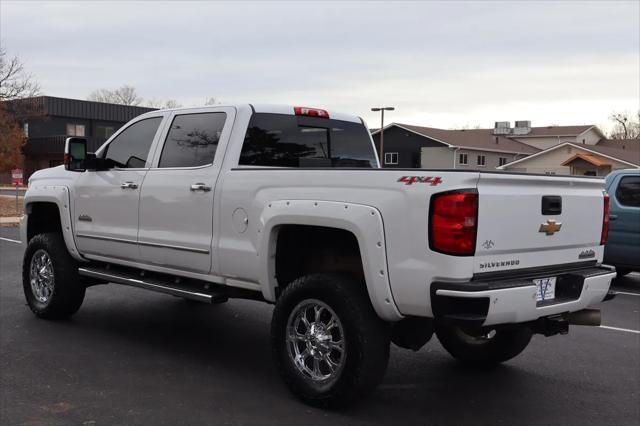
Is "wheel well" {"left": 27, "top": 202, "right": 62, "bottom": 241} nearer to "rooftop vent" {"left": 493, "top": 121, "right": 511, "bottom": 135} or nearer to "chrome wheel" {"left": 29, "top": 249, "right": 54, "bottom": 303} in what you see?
"chrome wheel" {"left": 29, "top": 249, "right": 54, "bottom": 303}

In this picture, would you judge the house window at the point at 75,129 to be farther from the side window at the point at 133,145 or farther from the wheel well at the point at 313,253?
the wheel well at the point at 313,253

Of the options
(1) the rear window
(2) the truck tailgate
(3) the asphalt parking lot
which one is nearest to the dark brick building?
(3) the asphalt parking lot

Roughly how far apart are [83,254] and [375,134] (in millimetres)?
54747

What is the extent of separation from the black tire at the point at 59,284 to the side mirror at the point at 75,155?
0.94 meters

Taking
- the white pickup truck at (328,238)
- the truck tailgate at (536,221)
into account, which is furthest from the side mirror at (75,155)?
the truck tailgate at (536,221)

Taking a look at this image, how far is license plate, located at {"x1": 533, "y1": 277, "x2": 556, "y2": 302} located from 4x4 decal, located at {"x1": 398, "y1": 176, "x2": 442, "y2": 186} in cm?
96

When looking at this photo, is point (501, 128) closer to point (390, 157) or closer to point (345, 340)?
point (390, 157)

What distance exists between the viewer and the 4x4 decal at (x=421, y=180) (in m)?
4.12

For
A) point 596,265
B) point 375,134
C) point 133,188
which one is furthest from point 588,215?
point 375,134

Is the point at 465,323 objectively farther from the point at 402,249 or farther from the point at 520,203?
the point at 520,203

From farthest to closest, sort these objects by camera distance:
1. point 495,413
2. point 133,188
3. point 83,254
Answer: point 83,254 < point 133,188 < point 495,413

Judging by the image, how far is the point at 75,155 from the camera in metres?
6.75

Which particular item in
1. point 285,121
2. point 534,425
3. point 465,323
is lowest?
point 534,425

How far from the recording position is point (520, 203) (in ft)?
14.2
